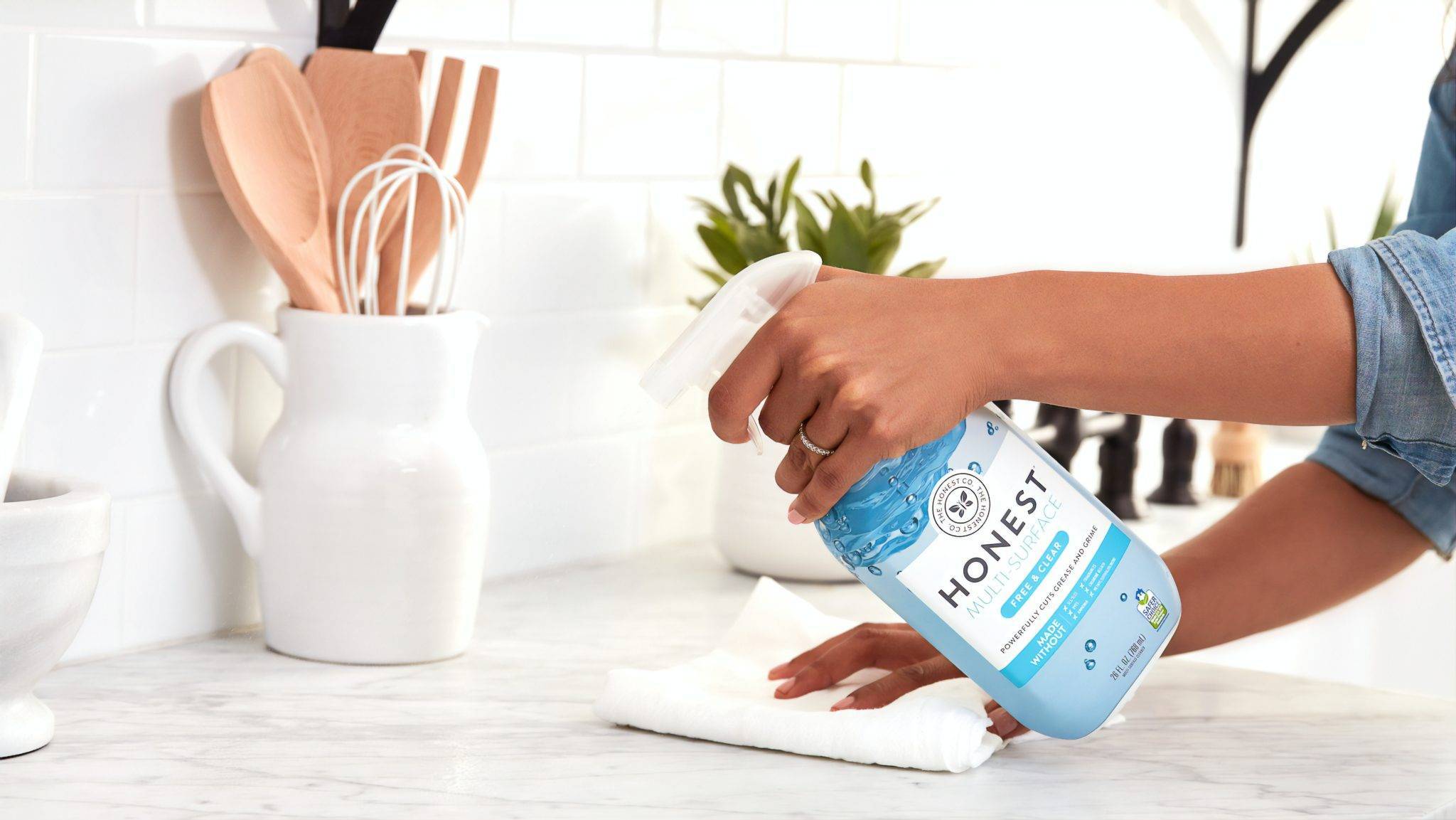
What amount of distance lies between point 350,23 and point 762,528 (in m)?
0.46

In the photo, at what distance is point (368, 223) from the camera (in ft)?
3.01

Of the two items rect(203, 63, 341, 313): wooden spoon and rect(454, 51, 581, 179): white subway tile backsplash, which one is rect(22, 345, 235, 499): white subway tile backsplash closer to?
rect(203, 63, 341, 313): wooden spoon

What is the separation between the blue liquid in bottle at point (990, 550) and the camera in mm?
656

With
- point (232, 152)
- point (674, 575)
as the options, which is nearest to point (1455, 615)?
point (674, 575)

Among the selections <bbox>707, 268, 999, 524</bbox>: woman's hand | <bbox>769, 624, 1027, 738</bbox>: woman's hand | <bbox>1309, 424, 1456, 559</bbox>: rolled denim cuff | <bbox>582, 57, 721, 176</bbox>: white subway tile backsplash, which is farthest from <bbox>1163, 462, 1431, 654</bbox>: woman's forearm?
→ <bbox>582, 57, 721, 176</bbox>: white subway tile backsplash

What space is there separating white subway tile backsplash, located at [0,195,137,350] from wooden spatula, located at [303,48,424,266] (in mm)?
125

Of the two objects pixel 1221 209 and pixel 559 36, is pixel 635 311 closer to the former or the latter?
pixel 559 36

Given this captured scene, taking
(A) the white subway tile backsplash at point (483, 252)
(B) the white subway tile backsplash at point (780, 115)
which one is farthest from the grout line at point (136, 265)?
(B) the white subway tile backsplash at point (780, 115)

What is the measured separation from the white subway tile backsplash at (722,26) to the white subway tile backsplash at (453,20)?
0.16 metres

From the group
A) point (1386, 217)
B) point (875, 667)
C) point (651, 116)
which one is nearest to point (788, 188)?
point (651, 116)

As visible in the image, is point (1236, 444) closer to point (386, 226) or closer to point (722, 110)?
point (722, 110)

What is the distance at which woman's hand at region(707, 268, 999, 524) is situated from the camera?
2.09 feet

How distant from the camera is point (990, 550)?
2.19ft

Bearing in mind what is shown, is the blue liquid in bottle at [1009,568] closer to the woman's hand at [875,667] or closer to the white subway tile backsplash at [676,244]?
the woman's hand at [875,667]
